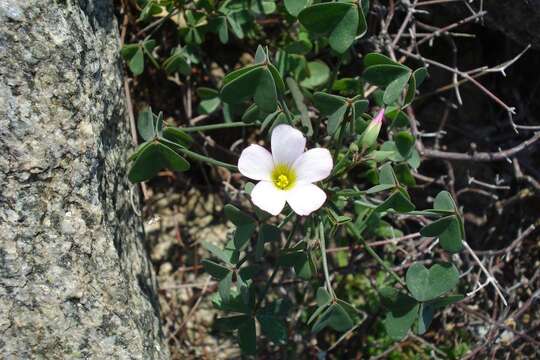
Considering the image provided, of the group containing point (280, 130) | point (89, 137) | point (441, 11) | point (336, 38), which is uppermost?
point (441, 11)

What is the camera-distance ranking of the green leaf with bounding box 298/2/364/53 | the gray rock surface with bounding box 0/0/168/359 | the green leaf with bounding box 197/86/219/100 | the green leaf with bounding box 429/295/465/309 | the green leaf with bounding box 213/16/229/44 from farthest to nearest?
the green leaf with bounding box 197/86/219/100, the green leaf with bounding box 213/16/229/44, the green leaf with bounding box 429/295/465/309, the green leaf with bounding box 298/2/364/53, the gray rock surface with bounding box 0/0/168/359

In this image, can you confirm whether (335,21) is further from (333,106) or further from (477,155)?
(477,155)

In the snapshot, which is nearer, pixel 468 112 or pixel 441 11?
pixel 441 11

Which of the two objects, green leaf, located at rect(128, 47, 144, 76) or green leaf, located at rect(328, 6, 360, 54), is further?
green leaf, located at rect(128, 47, 144, 76)

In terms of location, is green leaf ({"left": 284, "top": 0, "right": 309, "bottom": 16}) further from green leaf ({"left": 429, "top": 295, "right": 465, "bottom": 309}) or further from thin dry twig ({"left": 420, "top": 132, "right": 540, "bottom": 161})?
green leaf ({"left": 429, "top": 295, "right": 465, "bottom": 309})

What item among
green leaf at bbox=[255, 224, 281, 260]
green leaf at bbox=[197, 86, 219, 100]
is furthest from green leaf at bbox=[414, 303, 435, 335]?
green leaf at bbox=[197, 86, 219, 100]

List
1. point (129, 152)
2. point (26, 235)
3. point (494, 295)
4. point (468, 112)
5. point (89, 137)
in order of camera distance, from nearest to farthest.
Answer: point (26, 235) → point (89, 137) → point (129, 152) → point (494, 295) → point (468, 112)

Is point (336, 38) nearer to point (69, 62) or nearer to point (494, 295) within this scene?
point (69, 62)

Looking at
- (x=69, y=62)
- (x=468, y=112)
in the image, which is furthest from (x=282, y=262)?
(x=468, y=112)
